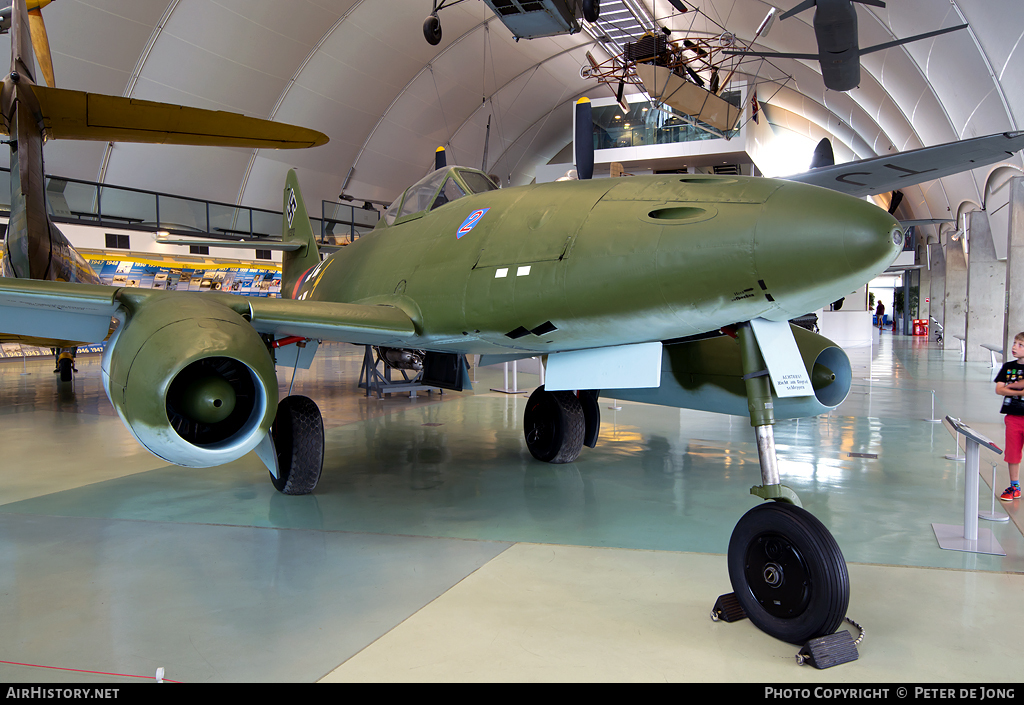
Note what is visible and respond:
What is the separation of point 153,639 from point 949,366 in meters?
19.3

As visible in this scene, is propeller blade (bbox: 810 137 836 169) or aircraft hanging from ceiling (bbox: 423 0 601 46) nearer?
aircraft hanging from ceiling (bbox: 423 0 601 46)

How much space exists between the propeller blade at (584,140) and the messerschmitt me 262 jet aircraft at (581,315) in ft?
0.32

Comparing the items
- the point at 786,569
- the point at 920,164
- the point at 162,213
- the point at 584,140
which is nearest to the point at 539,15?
the point at 920,164

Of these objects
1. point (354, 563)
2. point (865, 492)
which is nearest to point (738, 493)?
point (865, 492)

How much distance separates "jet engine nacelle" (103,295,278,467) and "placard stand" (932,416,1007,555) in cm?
412

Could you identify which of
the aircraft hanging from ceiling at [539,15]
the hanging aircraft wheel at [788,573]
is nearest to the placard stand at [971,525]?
the hanging aircraft wheel at [788,573]

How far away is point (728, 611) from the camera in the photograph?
114 inches

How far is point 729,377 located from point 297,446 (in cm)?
358

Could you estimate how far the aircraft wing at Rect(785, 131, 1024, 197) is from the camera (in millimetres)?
7930

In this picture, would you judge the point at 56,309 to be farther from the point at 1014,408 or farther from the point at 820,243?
the point at 1014,408

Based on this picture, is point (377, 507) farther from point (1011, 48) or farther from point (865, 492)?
point (1011, 48)

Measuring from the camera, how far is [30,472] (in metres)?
5.96

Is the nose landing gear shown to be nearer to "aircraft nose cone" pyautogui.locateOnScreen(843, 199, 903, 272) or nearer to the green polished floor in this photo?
the green polished floor

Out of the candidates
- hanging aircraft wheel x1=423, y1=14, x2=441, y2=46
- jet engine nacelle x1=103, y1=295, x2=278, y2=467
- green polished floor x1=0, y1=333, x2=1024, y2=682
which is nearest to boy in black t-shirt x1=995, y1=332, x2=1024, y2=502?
green polished floor x1=0, y1=333, x2=1024, y2=682
